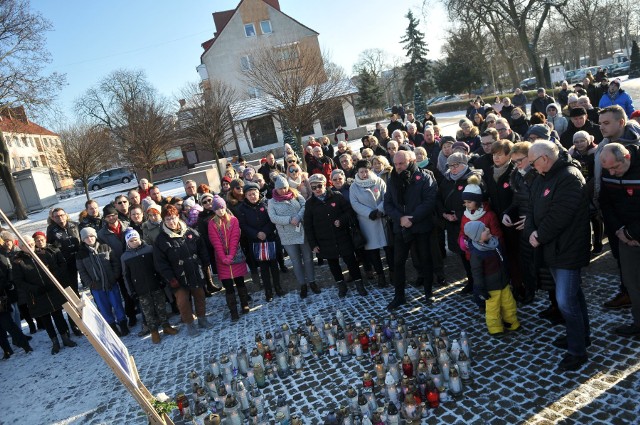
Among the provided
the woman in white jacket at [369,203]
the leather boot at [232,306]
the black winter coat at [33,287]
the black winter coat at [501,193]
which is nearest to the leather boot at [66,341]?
the black winter coat at [33,287]

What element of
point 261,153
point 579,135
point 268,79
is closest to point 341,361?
point 579,135

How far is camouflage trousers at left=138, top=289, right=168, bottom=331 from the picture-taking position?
6793 millimetres

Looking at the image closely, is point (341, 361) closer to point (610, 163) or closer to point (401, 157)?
point (401, 157)

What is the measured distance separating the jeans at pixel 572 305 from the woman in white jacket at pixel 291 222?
3902 millimetres

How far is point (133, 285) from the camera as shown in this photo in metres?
6.80

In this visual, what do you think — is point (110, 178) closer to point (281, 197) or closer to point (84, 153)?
point (84, 153)

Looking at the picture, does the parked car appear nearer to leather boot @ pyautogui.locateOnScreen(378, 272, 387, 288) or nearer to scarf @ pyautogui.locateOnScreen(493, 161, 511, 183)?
leather boot @ pyautogui.locateOnScreen(378, 272, 387, 288)

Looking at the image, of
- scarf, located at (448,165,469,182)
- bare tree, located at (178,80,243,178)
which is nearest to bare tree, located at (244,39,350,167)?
bare tree, located at (178,80,243,178)

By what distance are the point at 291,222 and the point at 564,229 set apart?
4.02 meters

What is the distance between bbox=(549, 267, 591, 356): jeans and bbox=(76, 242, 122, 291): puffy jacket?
6.26 meters

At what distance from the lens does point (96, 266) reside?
22.9ft

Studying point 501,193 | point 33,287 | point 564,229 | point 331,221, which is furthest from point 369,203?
point 33,287

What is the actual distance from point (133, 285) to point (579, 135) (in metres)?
6.72

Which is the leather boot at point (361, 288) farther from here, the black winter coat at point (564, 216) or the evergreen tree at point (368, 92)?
the evergreen tree at point (368, 92)
